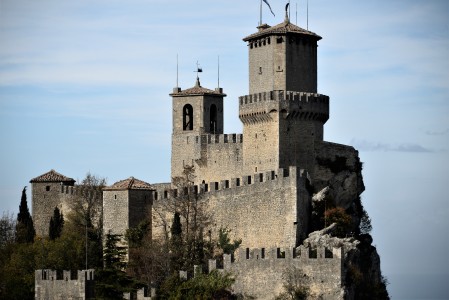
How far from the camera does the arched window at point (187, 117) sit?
106 metres

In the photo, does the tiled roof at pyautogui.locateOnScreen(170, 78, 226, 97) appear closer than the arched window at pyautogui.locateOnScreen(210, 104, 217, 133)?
Yes

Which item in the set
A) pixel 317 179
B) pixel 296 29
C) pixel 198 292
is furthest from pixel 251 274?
pixel 296 29

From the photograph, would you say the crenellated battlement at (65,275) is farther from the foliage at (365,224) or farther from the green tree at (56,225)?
the foliage at (365,224)

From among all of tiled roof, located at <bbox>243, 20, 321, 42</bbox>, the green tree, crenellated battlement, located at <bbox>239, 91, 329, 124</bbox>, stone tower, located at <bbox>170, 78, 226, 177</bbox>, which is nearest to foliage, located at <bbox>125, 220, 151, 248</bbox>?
stone tower, located at <bbox>170, 78, 226, 177</bbox>

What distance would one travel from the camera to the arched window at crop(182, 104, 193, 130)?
10575cm

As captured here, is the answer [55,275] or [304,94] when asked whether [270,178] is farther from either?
[55,275]

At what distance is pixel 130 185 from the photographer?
99125 mm

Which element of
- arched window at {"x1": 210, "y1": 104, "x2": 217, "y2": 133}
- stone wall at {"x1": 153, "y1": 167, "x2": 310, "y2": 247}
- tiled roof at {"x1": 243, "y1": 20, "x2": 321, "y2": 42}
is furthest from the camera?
arched window at {"x1": 210, "y1": 104, "x2": 217, "y2": 133}

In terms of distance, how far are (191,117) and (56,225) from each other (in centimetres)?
1051

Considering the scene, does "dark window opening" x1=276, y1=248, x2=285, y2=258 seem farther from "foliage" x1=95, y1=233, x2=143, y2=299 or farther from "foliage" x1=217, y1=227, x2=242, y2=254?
"foliage" x1=95, y1=233, x2=143, y2=299

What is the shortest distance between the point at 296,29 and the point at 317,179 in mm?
8595

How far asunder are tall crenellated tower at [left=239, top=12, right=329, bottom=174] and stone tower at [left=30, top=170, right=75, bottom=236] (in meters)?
16.8

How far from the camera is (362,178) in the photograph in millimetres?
96812

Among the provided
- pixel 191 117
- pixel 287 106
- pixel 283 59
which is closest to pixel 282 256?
pixel 287 106
